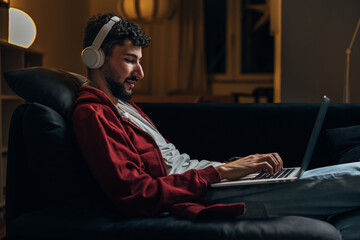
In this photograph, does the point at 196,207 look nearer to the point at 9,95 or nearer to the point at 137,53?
the point at 137,53

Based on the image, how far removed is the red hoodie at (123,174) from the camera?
104 cm

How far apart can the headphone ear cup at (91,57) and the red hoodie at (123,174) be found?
6.8 inches

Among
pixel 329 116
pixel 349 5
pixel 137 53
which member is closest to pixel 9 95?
pixel 137 53

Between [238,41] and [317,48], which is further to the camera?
[238,41]

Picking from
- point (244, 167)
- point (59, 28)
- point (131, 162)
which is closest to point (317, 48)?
point (244, 167)

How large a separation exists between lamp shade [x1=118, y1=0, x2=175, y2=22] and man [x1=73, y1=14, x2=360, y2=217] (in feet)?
10.3

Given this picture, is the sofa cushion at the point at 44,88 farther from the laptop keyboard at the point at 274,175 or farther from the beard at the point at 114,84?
the laptop keyboard at the point at 274,175

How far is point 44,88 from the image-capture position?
120 centimetres

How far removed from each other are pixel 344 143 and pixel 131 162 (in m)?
0.95

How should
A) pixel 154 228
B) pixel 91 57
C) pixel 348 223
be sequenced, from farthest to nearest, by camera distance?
pixel 91 57, pixel 348 223, pixel 154 228

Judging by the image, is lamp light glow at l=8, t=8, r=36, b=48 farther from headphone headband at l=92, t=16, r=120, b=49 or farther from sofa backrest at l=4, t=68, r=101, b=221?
sofa backrest at l=4, t=68, r=101, b=221

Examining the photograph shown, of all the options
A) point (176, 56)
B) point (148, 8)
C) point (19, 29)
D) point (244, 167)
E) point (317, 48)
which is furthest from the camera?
point (176, 56)

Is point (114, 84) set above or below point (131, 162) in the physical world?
above

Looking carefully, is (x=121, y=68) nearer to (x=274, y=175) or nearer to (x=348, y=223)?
(x=274, y=175)
